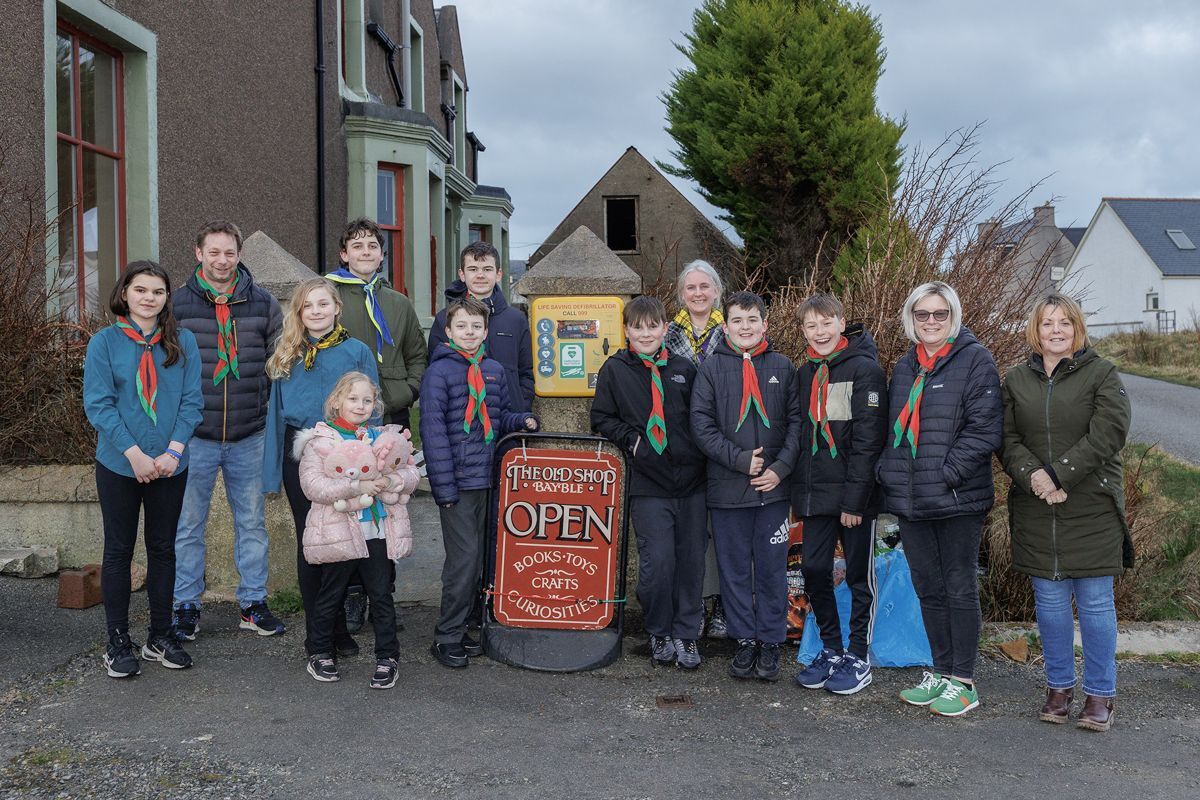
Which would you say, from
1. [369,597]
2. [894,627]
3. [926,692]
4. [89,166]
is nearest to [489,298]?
[369,597]

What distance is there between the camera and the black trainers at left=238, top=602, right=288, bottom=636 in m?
5.27

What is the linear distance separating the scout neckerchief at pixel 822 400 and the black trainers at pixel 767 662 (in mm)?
957

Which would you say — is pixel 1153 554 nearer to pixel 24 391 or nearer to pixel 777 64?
pixel 24 391

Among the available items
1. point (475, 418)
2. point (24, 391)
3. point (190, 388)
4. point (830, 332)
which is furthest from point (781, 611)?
point (24, 391)

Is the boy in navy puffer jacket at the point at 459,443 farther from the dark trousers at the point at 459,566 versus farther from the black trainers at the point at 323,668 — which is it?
the black trainers at the point at 323,668

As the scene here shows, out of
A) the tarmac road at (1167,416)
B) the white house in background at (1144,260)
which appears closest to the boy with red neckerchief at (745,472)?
the tarmac road at (1167,416)

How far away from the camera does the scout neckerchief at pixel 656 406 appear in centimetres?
484

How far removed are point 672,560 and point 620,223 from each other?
23.1 m

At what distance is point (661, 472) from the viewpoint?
484 centimetres

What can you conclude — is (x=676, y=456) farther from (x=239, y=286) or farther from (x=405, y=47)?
(x=405, y=47)

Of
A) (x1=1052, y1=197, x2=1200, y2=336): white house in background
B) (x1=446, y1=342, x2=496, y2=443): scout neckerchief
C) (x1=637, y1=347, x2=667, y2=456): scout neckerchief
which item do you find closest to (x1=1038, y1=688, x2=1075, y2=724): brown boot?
(x1=637, y1=347, x2=667, y2=456): scout neckerchief

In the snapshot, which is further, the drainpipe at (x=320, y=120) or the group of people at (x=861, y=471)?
the drainpipe at (x=320, y=120)

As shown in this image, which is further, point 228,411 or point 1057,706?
point 228,411

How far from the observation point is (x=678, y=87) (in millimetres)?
18969
